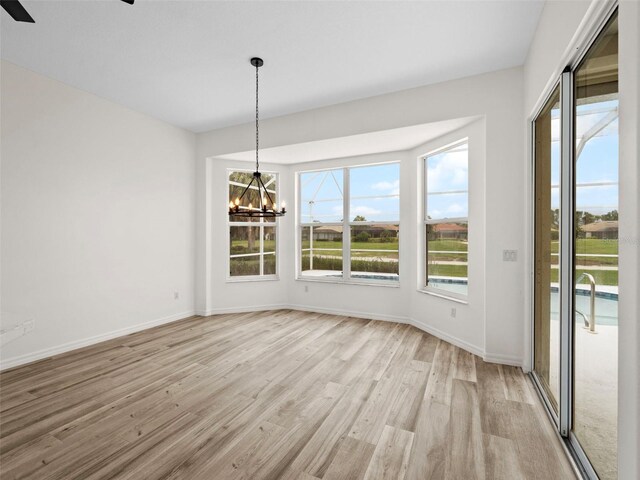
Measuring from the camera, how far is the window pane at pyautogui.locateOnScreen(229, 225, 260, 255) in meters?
5.51

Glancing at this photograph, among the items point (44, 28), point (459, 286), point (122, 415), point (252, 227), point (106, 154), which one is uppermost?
point (44, 28)

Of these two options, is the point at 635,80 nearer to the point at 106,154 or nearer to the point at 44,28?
the point at 44,28

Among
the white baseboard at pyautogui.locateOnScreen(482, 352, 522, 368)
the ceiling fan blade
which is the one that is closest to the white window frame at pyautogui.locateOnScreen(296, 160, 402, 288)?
the white baseboard at pyautogui.locateOnScreen(482, 352, 522, 368)

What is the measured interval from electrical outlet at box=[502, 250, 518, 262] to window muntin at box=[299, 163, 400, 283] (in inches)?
70.4

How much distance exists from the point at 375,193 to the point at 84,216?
4.01 meters

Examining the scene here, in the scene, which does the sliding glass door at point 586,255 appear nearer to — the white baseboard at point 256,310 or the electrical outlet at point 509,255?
the electrical outlet at point 509,255

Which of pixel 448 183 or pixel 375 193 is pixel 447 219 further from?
pixel 375 193

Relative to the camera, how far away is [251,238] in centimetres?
560

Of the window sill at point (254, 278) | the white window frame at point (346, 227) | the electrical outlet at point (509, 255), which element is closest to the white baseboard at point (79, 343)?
the window sill at point (254, 278)

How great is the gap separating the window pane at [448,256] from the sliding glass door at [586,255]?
1.42 m

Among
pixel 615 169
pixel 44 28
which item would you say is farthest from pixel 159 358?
→ pixel 615 169

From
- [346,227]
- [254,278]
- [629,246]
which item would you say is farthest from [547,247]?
[254,278]

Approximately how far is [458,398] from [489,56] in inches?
124

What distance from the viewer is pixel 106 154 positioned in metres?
4.05
